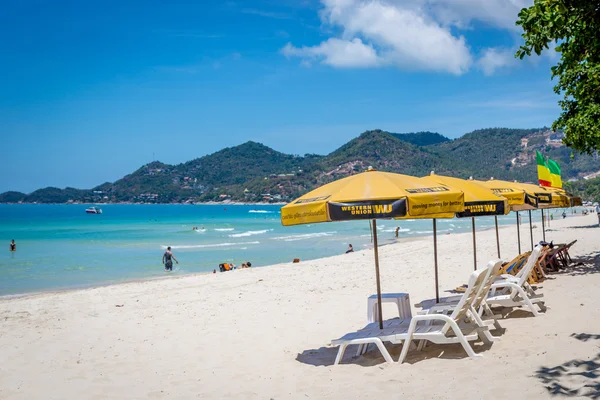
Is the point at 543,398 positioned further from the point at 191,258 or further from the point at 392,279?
the point at 191,258

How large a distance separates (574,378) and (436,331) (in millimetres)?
1371

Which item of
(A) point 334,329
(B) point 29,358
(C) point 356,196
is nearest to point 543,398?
(C) point 356,196

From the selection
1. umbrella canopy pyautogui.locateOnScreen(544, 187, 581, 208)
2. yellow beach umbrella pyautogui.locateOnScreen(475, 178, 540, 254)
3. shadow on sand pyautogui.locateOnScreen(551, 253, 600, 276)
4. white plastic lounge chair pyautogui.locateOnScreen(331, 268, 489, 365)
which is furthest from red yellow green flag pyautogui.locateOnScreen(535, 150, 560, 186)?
white plastic lounge chair pyautogui.locateOnScreen(331, 268, 489, 365)

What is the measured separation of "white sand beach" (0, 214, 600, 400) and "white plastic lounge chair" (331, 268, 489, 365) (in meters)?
0.18

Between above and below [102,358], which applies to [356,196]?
above

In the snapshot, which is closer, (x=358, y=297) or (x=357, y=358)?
(x=357, y=358)

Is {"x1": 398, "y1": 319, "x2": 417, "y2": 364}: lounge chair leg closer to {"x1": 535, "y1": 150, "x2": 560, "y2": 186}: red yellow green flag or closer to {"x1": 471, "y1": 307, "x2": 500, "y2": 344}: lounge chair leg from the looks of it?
{"x1": 471, "y1": 307, "x2": 500, "y2": 344}: lounge chair leg

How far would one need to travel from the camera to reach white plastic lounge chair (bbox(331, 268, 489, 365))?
520 cm

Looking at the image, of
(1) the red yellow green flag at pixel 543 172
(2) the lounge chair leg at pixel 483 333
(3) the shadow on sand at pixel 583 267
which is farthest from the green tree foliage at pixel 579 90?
(2) the lounge chair leg at pixel 483 333

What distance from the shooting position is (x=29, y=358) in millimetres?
7207

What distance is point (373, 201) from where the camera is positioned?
16.5ft

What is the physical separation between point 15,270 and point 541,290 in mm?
26335

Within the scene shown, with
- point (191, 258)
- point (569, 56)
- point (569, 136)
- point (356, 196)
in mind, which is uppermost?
point (569, 56)

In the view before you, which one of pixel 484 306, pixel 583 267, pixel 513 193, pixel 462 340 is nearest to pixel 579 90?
pixel 513 193
